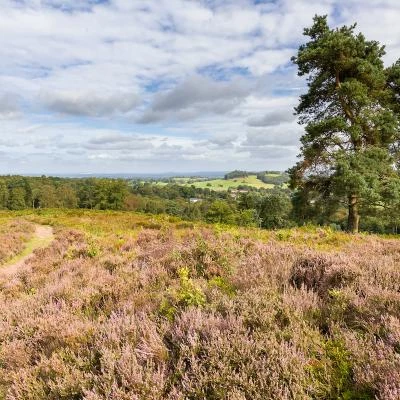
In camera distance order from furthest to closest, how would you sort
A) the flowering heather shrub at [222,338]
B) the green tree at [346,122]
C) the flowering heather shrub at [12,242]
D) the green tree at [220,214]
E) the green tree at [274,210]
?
the green tree at [274,210]
the green tree at [220,214]
the green tree at [346,122]
the flowering heather shrub at [12,242]
the flowering heather shrub at [222,338]

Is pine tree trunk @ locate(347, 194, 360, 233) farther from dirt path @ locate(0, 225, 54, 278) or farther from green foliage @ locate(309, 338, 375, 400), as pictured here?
green foliage @ locate(309, 338, 375, 400)

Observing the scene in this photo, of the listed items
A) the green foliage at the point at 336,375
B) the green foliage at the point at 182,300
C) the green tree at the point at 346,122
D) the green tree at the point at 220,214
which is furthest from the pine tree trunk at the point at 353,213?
the green tree at the point at 220,214

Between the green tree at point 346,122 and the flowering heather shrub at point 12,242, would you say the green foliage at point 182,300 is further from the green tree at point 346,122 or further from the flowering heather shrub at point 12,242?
the green tree at point 346,122

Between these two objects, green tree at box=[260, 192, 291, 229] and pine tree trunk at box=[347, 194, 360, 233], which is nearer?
pine tree trunk at box=[347, 194, 360, 233]

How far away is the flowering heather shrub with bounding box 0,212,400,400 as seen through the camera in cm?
291

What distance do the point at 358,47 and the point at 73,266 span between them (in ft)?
69.6

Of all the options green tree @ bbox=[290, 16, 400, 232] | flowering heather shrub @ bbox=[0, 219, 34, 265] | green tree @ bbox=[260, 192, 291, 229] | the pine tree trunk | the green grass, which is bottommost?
green tree @ bbox=[260, 192, 291, 229]

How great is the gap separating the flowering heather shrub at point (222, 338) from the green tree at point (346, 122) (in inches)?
601

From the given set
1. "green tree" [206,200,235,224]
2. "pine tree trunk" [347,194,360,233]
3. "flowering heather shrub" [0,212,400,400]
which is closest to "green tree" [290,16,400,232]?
"pine tree trunk" [347,194,360,233]

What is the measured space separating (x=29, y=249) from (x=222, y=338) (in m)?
15.9

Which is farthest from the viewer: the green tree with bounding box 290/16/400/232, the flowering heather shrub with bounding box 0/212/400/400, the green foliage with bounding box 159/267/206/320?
the green tree with bounding box 290/16/400/232

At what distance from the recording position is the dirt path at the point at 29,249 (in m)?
12.2

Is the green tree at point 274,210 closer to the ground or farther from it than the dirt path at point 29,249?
closer to the ground

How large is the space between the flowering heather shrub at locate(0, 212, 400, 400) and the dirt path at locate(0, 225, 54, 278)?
7229mm
